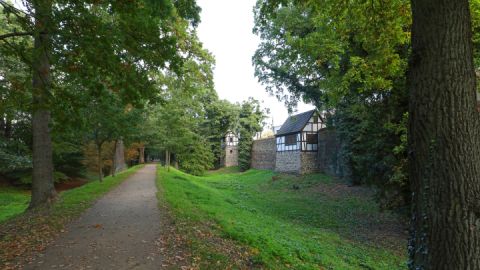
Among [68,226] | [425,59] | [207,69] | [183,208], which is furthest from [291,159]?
[425,59]

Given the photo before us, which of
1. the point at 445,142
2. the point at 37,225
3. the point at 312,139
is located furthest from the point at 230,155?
the point at 445,142

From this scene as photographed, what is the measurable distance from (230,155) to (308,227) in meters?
38.9

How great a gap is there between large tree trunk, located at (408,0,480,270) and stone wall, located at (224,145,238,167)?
48085 millimetres

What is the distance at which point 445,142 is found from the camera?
Result: 3314mm

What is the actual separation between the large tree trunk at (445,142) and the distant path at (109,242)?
3967 mm

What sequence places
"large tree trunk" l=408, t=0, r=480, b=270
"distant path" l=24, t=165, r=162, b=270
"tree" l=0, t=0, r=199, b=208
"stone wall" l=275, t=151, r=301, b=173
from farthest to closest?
"stone wall" l=275, t=151, r=301, b=173
"distant path" l=24, t=165, r=162, b=270
"tree" l=0, t=0, r=199, b=208
"large tree trunk" l=408, t=0, r=480, b=270

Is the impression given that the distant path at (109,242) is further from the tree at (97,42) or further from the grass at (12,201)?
the grass at (12,201)

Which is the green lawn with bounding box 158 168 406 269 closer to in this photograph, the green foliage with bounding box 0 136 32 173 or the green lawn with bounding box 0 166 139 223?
the green lawn with bounding box 0 166 139 223

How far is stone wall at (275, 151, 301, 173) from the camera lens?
105ft

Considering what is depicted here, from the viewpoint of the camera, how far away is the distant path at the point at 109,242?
221 inches

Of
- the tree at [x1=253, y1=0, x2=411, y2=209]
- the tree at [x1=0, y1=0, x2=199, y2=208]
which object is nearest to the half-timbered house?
the tree at [x1=253, y1=0, x2=411, y2=209]

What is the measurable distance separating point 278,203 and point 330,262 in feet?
37.3

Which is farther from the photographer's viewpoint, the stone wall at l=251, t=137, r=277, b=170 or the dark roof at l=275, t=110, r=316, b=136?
the stone wall at l=251, t=137, r=277, b=170

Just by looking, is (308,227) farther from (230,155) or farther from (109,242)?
(230,155)
